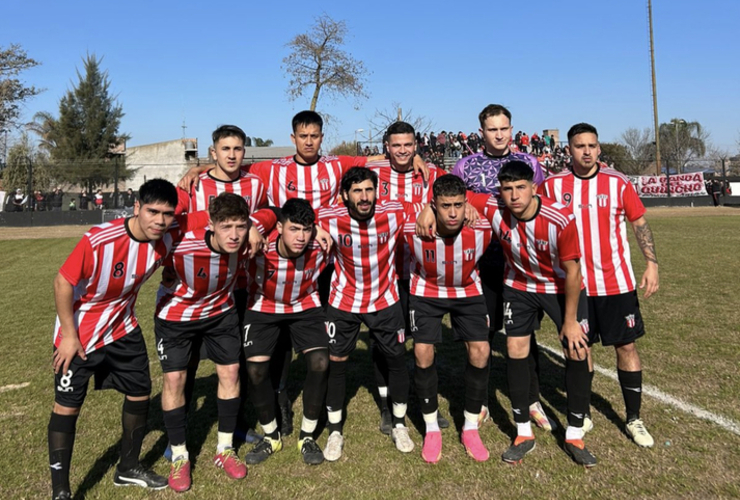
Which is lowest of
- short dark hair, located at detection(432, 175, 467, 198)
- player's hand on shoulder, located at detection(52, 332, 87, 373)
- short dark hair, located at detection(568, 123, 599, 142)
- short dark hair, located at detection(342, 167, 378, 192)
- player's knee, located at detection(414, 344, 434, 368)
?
player's knee, located at detection(414, 344, 434, 368)

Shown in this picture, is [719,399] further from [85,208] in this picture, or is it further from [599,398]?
[85,208]

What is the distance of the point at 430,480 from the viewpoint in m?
3.04

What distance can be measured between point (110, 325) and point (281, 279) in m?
1.05

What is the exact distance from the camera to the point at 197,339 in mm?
3410

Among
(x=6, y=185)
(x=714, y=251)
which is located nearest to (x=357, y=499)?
(x=714, y=251)

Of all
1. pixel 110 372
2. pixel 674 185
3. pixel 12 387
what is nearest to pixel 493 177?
pixel 110 372

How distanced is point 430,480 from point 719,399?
8.22 feet

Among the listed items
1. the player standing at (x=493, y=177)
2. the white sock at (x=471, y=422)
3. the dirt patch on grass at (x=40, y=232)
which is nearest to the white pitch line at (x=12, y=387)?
the white sock at (x=471, y=422)

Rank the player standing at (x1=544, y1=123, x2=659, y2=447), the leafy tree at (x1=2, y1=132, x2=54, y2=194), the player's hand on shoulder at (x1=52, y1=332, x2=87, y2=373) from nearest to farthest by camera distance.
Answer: the player's hand on shoulder at (x1=52, y1=332, x2=87, y2=373)
the player standing at (x1=544, y1=123, x2=659, y2=447)
the leafy tree at (x1=2, y1=132, x2=54, y2=194)

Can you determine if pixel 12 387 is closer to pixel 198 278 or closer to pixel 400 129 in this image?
pixel 198 278

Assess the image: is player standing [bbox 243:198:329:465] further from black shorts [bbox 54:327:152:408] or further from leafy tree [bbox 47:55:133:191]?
leafy tree [bbox 47:55:133:191]

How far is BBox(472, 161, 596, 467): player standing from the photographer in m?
3.18

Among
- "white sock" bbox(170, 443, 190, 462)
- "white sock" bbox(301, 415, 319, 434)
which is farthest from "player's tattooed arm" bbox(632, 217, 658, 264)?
"white sock" bbox(170, 443, 190, 462)

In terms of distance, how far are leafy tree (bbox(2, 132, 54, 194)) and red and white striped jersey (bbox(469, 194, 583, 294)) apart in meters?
24.1
